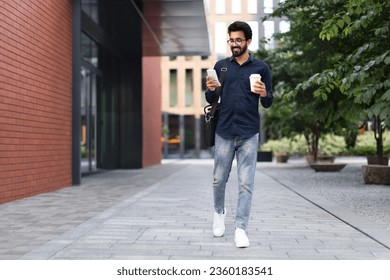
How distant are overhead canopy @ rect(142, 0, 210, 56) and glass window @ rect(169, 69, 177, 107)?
83.2ft

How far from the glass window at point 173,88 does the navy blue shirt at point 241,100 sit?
4267 centimetres

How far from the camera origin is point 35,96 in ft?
32.6

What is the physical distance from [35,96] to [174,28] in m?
8.45

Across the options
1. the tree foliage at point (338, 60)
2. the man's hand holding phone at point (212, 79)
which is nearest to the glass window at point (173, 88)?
the tree foliage at point (338, 60)

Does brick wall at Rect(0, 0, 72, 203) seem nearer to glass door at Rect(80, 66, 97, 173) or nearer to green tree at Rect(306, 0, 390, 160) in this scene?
glass door at Rect(80, 66, 97, 173)

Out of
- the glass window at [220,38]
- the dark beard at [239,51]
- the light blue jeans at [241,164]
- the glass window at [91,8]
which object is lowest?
the light blue jeans at [241,164]

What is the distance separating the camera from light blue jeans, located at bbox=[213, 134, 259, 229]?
514 cm

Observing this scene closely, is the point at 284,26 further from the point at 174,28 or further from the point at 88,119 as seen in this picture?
the point at 88,119

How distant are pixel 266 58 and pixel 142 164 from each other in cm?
754

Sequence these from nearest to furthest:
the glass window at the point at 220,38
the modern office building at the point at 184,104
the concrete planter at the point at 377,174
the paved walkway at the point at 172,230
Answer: the paved walkway at the point at 172,230 → the concrete planter at the point at 377,174 → the glass window at the point at 220,38 → the modern office building at the point at 184,104

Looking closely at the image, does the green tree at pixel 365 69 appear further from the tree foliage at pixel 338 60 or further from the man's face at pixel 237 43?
the man's face at pixel 237 43

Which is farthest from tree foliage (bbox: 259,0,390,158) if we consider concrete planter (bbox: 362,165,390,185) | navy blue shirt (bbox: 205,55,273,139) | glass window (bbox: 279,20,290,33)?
navy blue shirt (bbox: 205,55,273,139)

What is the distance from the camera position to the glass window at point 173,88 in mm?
47750

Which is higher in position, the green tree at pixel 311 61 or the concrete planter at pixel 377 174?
the green tree at pixel 311 61
